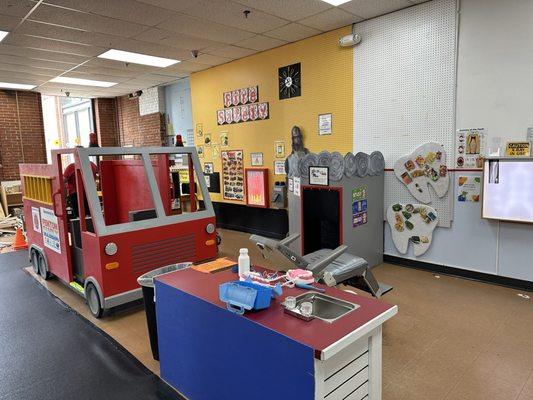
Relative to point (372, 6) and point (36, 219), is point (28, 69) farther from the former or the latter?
point (372, 6)

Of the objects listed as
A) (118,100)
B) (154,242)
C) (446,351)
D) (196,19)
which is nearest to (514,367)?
(446,351)

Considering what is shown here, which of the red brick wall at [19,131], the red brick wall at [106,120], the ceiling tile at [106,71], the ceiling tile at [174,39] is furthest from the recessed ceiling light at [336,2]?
the red brick wall at [19,131]

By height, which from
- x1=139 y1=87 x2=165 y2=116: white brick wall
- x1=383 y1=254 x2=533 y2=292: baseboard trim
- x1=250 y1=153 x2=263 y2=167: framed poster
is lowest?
x1=383 y1=254 x2=533 y2=292: baseboard trim

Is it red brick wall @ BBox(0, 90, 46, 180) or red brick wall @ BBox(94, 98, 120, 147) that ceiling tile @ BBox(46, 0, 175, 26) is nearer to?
red brick wall @ BBox(0, 90, 46, 180)

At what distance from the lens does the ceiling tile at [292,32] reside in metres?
4.86

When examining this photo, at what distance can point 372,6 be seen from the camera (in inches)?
167

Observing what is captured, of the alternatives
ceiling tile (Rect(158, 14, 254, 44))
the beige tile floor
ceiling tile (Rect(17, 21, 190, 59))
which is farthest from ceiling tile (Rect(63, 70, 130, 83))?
the beige tile floor

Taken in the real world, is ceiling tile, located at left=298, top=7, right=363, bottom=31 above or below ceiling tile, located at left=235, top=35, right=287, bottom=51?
below

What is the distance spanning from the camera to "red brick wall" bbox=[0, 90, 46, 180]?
8.64 meters

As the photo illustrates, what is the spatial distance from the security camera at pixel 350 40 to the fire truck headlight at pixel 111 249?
3.71 metres

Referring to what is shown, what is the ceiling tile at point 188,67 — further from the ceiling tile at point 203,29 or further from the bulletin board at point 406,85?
the bulletin board at point 406,85

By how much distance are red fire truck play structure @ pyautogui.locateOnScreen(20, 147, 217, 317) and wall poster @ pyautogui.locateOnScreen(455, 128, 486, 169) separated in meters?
2.78

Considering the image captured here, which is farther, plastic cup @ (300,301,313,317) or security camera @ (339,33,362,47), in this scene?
security camera @ (339,33,362,47)

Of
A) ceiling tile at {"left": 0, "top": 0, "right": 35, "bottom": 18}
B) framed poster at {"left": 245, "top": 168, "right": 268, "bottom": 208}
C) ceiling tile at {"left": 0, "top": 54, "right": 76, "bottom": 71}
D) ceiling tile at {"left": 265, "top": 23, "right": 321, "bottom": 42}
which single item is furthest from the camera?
framed poster at {"left": 245, "top": 168, "right": 268, "bottom": 208}
